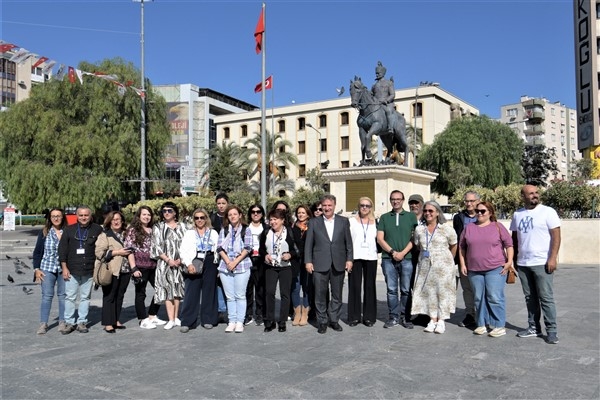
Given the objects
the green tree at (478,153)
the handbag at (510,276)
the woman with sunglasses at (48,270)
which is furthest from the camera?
the green tree at (478,153)

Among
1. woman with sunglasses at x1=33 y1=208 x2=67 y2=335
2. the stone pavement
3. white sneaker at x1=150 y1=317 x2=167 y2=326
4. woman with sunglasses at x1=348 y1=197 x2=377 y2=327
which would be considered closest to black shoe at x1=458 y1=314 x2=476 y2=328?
the stone pavement

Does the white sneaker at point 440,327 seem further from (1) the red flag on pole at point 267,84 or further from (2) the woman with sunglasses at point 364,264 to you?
(1) the red flag on pole at point 267,84

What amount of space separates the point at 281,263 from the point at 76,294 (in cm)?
281

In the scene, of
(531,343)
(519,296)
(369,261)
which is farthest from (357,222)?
(519,296)

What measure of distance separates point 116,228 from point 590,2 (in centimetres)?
3619

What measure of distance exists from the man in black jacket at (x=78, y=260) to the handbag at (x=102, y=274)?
9 centimetres

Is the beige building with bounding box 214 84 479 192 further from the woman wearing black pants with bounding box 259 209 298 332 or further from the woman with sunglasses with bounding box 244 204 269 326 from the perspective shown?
the woman wearing black pants with bounding box 259 209 298 332

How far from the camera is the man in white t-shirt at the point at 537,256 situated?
6.20 metres

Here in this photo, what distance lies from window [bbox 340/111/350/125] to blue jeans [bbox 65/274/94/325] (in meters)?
53.0

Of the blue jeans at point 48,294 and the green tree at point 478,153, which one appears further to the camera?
the green tree at point 478,153

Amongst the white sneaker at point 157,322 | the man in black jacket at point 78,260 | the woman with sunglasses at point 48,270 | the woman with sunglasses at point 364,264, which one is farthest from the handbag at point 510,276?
the woman with sunglasses at point 48,270

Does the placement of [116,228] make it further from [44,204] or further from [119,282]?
[44,204]

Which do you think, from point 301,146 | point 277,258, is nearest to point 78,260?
point 277,258

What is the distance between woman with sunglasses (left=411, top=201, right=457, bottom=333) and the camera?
22.4 ft
